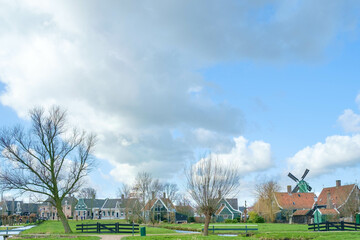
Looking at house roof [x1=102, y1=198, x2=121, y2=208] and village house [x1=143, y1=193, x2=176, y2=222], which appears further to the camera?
house roof [x1=102, y1=198, x2=121, y2=208]

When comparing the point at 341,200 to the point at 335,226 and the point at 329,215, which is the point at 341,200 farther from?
the point at 335,226

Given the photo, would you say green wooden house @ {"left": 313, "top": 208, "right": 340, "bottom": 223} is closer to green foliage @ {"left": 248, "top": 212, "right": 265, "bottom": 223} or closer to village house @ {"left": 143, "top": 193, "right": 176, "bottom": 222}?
green foliage @ {"left": 248, "top": 212, "right": 265, "bottom": 223}

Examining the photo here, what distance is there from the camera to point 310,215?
223 feet

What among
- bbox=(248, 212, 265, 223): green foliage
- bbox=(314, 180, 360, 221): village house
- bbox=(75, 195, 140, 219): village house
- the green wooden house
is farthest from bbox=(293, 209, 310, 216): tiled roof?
bbox=(75, 195, 140, 219): village house

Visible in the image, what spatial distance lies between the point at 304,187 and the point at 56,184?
68.7 metres

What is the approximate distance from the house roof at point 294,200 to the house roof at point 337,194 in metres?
3.30

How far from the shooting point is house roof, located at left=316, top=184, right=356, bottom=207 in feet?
226

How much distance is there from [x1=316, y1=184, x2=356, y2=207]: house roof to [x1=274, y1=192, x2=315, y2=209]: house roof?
130 inches

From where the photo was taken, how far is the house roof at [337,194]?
68.9 meters

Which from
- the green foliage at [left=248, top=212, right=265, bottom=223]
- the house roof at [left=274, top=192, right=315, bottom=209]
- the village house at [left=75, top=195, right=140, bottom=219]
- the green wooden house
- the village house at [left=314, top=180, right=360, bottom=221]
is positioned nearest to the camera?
the village house at [left=314, top=180, right=360, bottom=221]

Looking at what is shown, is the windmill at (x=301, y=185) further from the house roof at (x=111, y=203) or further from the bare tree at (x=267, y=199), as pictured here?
the house roof at (x=111, y=203)

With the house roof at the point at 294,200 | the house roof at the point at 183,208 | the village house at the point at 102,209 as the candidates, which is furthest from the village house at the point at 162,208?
the village house at the point at 102,209

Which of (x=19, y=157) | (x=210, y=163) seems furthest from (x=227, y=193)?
(x=19, y=157)

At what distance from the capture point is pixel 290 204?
255 feet
